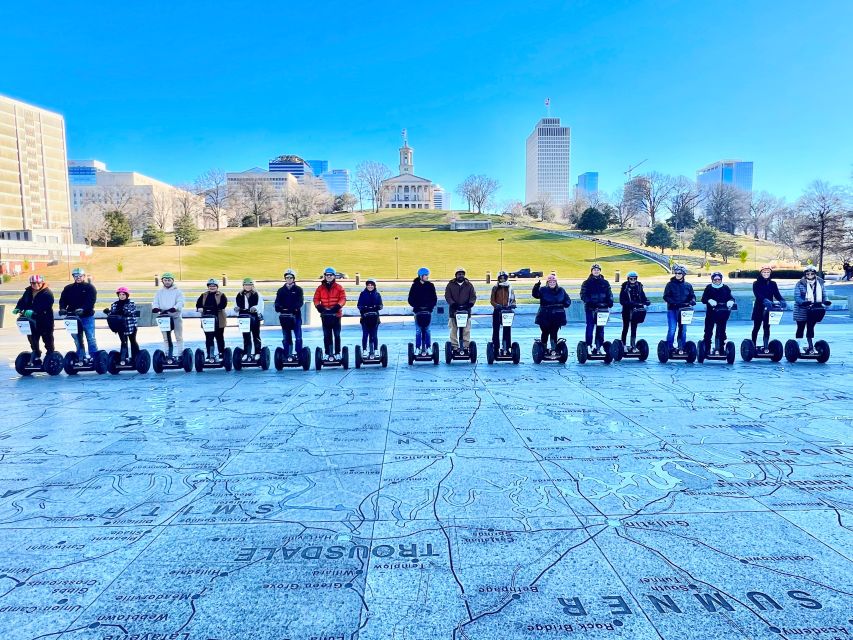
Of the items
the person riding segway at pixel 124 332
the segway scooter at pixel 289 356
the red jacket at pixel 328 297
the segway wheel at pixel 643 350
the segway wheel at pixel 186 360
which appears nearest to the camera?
the person riding segway at pixel 124 332

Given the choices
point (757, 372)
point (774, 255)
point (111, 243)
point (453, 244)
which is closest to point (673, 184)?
point (774, 255)

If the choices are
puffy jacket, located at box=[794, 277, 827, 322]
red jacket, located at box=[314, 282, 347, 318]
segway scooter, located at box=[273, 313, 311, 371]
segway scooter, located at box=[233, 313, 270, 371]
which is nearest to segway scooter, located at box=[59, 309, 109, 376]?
segway scooter, located at box=[233, 313, 270, 371]

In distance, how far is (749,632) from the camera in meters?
2.98

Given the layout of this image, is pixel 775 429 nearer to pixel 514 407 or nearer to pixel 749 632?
pixel 514 407

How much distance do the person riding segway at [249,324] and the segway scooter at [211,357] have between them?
6.4 inches

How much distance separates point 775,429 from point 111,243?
91209 mm

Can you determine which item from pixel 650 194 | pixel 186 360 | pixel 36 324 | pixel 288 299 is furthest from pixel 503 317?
pixel 650 194

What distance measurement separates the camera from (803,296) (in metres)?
11.4

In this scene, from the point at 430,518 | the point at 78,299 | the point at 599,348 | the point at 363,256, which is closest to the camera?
the point at 430,518

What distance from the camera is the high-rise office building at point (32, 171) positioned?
365 ft

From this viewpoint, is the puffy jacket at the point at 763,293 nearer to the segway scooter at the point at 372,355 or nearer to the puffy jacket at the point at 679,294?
the puffy jacket at the point at 679,294

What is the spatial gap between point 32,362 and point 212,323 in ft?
12.0

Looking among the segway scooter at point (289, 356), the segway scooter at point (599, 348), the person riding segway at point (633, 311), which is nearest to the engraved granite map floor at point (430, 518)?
the segway scooter at point (289, 356)

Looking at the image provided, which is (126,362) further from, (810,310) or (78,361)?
(810,310)
